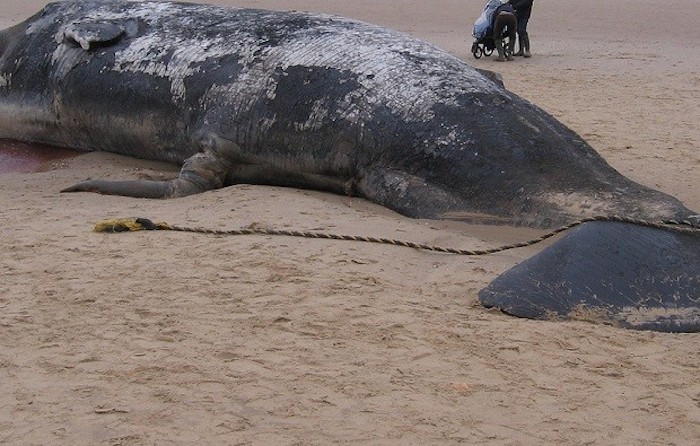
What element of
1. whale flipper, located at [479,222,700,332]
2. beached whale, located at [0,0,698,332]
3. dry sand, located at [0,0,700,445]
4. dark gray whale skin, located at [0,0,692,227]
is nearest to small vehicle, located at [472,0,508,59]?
beached whale, located at [0,0,698,332]

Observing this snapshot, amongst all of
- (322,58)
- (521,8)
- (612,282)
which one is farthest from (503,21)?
(612,282)

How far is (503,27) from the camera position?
12.6 m

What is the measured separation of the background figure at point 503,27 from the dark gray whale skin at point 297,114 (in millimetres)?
6214

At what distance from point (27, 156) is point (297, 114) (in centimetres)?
226

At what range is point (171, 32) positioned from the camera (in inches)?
267

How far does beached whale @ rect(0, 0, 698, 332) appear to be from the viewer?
17.0ft

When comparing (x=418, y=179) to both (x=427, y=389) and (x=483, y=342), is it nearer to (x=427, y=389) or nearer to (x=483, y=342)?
(x=483, y=342)

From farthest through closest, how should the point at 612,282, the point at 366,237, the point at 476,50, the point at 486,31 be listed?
the point at 476,50 < the point at 486,31 < the point at 366,237 < the point at 612,282

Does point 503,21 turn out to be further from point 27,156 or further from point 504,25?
point 27,156

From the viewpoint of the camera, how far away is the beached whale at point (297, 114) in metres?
5.20

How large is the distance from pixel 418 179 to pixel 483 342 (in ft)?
6.48

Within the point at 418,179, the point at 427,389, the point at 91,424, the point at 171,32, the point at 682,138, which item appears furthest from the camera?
the point at 682,138

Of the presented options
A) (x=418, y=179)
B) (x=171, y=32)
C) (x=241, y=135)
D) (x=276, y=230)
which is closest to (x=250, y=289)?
(x=276, y=230)

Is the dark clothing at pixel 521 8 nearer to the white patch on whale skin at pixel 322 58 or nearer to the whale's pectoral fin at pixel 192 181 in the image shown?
the white patch on whale skin at pixel 322 58
